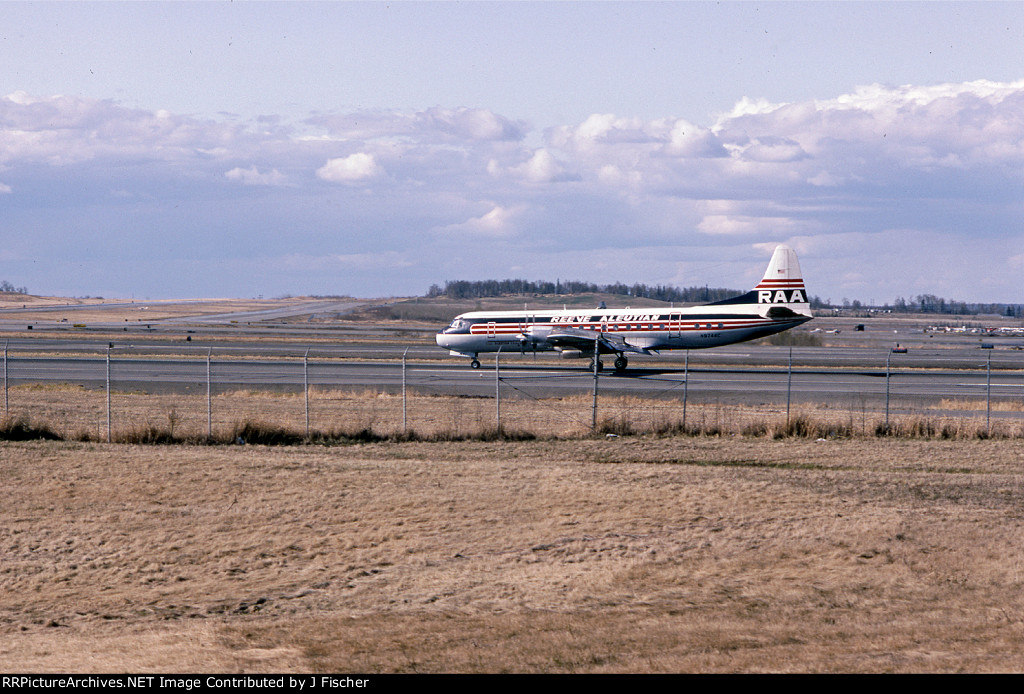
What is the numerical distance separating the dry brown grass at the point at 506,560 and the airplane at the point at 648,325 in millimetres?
27187

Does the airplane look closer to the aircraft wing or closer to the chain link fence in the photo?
the aircraft wing

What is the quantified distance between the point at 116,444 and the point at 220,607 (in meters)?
12.1

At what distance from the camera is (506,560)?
13.2m

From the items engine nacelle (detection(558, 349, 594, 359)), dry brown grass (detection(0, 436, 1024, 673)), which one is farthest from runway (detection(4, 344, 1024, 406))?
dry brown grass (detection(0, 436, 1024, 673))

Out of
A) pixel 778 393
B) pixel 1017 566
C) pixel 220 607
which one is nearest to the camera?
pixel 220 607

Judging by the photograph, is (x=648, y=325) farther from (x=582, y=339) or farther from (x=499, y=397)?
(x=499, y=397)

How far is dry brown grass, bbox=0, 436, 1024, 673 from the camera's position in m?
9.28

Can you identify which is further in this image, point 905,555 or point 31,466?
point 31,466

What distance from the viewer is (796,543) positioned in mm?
13727

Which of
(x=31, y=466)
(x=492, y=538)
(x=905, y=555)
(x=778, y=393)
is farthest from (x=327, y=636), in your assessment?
(x=778, y=393)

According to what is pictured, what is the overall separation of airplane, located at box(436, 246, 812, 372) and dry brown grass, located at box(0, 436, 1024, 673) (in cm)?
2719

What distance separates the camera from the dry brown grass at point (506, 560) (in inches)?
365

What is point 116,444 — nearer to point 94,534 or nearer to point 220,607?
point 94,534
